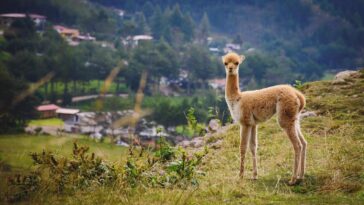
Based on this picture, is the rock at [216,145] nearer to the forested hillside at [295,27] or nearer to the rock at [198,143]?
the rock at [198,143]

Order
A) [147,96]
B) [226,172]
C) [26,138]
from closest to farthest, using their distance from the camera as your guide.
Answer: [226,172]
[26,138]
[147,96]

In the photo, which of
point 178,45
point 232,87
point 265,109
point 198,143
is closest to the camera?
point 265,109

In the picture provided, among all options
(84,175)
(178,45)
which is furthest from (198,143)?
(178,45)

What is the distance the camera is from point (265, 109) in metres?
6.54

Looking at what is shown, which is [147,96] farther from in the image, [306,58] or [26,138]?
[306,58]

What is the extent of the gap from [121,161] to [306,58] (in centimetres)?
10246

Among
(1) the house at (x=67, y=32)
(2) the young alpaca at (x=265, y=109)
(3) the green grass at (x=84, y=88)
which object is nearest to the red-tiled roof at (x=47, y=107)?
(3) the green grass at (x=84, y=88)

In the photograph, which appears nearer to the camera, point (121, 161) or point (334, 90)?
point (121, 161)

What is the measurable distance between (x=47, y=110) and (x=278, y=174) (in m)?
52.5

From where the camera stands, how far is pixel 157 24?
119 m

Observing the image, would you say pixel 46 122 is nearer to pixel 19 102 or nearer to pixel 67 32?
pixel 19 102

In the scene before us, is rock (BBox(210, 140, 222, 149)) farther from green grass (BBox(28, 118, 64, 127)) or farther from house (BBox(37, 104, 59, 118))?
A: house (BBox(37, 104, 59, 118))

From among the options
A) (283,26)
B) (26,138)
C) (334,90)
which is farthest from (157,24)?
(334,90)

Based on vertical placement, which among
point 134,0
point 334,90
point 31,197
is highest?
point 134,0
